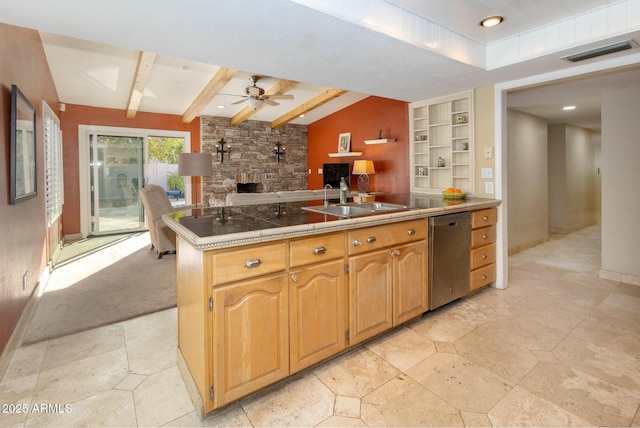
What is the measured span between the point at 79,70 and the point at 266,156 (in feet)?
13.5

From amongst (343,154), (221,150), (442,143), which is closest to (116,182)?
(221,150)

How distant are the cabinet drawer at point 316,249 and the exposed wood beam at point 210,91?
3.25 meters

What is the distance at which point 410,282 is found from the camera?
8.00ft

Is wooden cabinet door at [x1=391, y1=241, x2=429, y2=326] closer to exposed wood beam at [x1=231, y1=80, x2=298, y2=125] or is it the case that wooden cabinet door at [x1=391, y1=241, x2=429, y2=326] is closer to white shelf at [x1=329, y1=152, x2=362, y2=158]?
exposed wood beam at [x1=231, y1=80, x2=298, y2=125]

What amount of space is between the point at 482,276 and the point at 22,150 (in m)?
4.09

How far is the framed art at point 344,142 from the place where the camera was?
23.5 feet

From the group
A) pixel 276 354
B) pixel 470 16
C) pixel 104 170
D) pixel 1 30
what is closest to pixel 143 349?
pixel 276 354

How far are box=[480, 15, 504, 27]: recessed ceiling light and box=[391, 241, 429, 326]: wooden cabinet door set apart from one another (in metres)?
1.70

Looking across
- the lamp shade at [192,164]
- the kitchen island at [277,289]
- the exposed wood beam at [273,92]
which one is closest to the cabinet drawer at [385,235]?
the kitchen island at [277,289]

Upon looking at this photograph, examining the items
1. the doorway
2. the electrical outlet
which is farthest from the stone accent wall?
the electrical outlet

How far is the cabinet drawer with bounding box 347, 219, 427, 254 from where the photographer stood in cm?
205

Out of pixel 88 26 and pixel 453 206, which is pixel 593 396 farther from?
pixel 88 26

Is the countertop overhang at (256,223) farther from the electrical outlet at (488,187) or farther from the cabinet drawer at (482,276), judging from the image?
the electrical outlet at (488,187)

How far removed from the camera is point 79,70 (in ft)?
15.2
